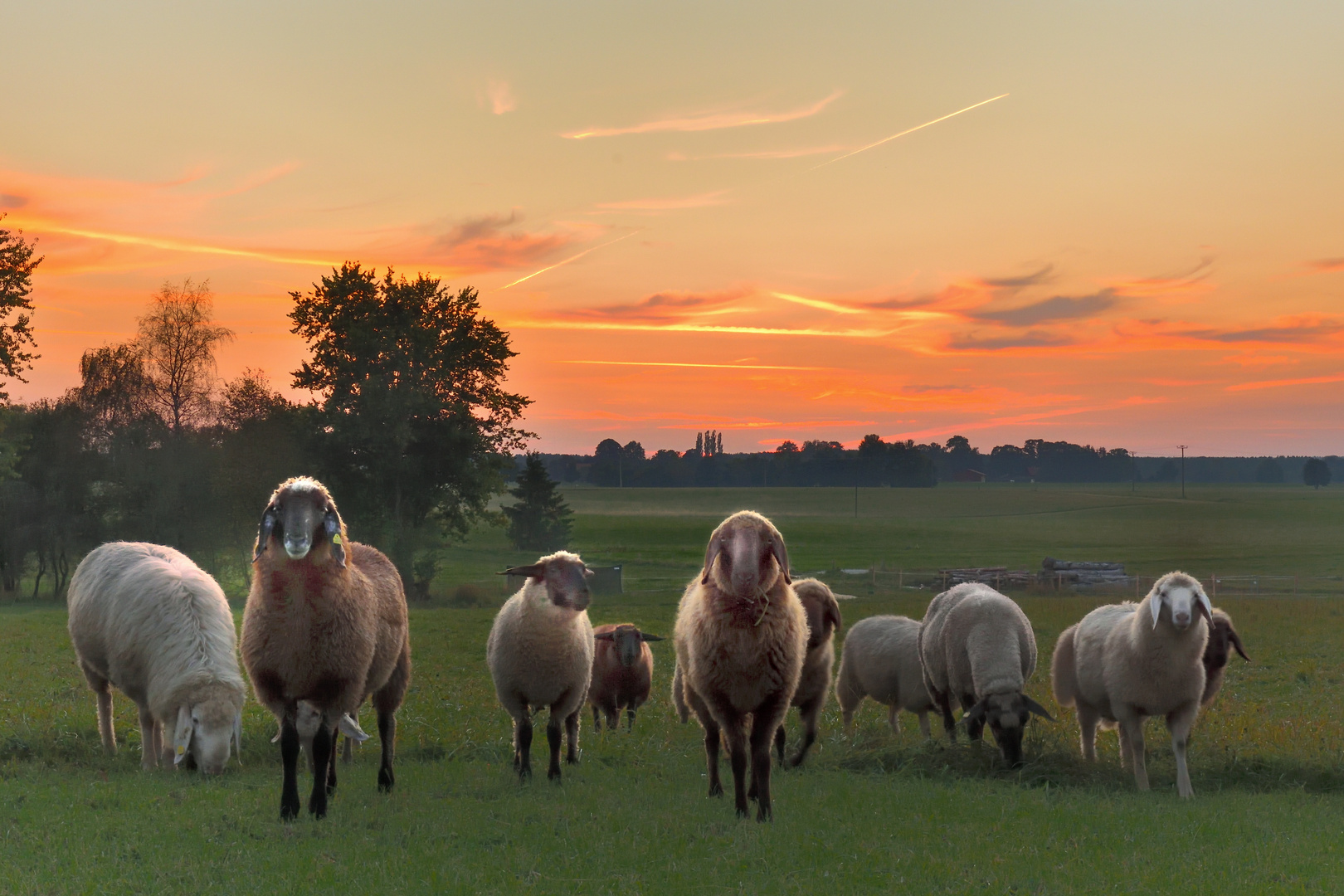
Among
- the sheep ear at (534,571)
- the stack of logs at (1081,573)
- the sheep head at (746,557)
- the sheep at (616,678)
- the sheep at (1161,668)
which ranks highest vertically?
the sheep head at (746,557)

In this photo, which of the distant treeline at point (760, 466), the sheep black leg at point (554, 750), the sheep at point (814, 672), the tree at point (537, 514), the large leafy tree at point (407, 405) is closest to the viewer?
the sheep black leg at point (554, 750)

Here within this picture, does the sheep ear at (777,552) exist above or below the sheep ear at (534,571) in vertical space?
above

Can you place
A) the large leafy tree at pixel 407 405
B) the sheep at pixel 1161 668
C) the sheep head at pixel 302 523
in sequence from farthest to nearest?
the large leafy tree at pixel 407 405
the sheep at pixel 1161 668
the sheep head at pixel 302 523

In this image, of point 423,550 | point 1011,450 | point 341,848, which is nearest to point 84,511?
point 423,550

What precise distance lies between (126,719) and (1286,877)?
1374 centimetres

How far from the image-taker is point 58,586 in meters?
51.3

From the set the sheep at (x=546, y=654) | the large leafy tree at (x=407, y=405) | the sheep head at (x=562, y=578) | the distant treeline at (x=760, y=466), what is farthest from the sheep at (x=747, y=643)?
the distant treeline at (x=760, y=466)

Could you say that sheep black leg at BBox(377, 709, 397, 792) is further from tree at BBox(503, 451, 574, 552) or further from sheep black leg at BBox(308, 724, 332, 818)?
tree at BBox(503, 451, 574, 552)

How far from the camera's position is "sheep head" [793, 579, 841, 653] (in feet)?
38.2

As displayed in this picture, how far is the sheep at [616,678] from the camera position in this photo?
47.8ft

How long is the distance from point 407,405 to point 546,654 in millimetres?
31022

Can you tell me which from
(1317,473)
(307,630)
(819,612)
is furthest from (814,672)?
(1317,473)

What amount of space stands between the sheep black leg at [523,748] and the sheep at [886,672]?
5082mm

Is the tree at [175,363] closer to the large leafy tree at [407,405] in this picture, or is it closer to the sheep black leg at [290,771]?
the large leafy tree at [407,405]
